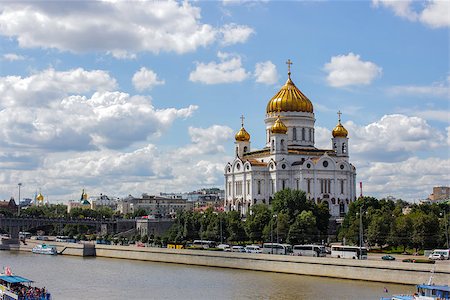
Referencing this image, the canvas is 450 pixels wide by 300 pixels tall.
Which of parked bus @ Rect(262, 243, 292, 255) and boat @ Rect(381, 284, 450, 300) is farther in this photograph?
parked bus @ Rect(262, 243, 292, 255)

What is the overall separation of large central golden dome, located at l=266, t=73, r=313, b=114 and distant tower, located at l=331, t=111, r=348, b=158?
3.92 m

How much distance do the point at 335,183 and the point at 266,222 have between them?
16.9 metres

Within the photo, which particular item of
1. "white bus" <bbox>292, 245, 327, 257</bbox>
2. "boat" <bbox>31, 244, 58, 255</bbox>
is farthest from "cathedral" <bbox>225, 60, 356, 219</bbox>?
"white bus" <bbox>292, 245, 327, 257</bbox>

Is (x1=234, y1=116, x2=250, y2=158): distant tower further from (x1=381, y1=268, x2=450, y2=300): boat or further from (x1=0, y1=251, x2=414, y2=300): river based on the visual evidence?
(x1=381, y1=268, x2=450, y2=300): boat

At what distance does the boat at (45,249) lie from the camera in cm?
7544

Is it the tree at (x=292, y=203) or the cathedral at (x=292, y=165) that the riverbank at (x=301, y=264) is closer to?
the tree at (x=292, y=203)

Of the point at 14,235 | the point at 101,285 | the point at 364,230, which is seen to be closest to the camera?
the point at 101,285

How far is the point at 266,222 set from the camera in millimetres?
71188

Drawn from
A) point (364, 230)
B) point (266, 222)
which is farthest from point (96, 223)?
point (364, 230)

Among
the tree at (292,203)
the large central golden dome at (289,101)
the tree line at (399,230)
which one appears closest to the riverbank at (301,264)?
the tree line at (399,230)

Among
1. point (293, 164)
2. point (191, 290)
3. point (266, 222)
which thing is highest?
point (293, 164)

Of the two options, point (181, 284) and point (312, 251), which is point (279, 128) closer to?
point (312, 251)

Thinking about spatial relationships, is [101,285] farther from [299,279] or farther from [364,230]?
[364,230]

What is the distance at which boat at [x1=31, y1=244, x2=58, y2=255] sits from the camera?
75.4 meters
